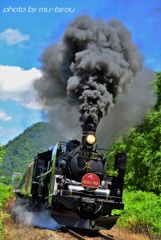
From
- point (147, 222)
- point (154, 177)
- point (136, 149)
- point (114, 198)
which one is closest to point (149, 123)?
point (136, 149)

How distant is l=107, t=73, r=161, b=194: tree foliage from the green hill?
335ft

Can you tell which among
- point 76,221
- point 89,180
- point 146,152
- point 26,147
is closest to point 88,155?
point 89,180

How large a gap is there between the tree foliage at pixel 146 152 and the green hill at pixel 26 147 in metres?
102

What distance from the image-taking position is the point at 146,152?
23109 mm

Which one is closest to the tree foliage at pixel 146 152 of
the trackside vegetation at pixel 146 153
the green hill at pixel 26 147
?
the trackside vegetation at pixel 146 153

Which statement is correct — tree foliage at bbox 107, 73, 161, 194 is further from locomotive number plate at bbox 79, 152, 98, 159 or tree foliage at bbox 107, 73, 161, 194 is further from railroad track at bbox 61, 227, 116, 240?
locomotive number plate at bbox 79, 152, 98, 159

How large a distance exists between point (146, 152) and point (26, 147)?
121649mm

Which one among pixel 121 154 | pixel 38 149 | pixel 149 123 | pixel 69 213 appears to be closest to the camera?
pixel 69 213

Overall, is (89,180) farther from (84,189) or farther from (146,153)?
(146,153)

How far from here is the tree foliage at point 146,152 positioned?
22.0 metres

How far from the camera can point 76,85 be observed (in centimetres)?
1166

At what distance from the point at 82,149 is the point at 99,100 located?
180cm

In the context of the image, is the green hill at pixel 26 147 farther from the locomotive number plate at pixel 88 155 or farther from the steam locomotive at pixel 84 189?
the locomotive number plate at pixel 88 155

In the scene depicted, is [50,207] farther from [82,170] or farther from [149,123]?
[149,123]
